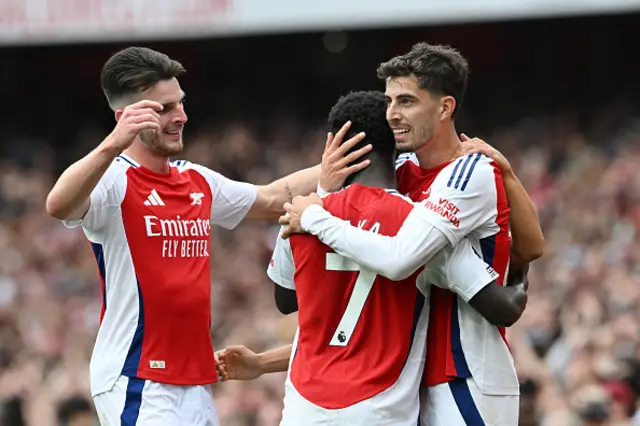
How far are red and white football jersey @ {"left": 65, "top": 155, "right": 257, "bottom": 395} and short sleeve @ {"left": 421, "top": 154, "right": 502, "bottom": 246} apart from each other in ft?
3.83

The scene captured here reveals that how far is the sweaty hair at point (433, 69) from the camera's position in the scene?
5078 mm

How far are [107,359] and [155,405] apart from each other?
0.95 feet

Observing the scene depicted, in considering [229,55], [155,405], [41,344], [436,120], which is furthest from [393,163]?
[229,55]

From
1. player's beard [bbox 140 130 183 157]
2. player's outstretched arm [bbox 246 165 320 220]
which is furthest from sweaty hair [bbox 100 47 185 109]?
player's outstretched arm [bbox 246 165 320 220]

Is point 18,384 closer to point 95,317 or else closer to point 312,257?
point 95,317

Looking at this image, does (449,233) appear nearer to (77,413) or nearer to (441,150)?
(441,150)

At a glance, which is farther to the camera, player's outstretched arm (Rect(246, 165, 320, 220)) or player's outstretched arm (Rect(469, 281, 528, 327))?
player's outstretched arm (Rect(246, 165, 320, 220))

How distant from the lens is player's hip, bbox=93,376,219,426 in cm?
528

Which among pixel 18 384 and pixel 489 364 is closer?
pixel 489 364

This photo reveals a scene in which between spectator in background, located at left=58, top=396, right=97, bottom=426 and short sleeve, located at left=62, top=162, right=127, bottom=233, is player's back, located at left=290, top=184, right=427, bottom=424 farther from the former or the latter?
spectator in background, located at left=58, top=396, right=97, bottom=426

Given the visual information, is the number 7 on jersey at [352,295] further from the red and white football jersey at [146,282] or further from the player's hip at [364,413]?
the red and white football jersey at [146,282]

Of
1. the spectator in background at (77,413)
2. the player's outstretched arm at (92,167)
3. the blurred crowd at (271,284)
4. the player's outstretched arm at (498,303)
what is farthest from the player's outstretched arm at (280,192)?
the spectator in background at (77,413)

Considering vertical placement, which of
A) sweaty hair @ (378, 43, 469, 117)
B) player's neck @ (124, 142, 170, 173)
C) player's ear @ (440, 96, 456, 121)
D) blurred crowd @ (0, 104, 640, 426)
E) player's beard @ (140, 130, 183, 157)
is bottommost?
blurred crowd @ (0, 104, 640, 426)

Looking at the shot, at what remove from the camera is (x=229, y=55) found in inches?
738
